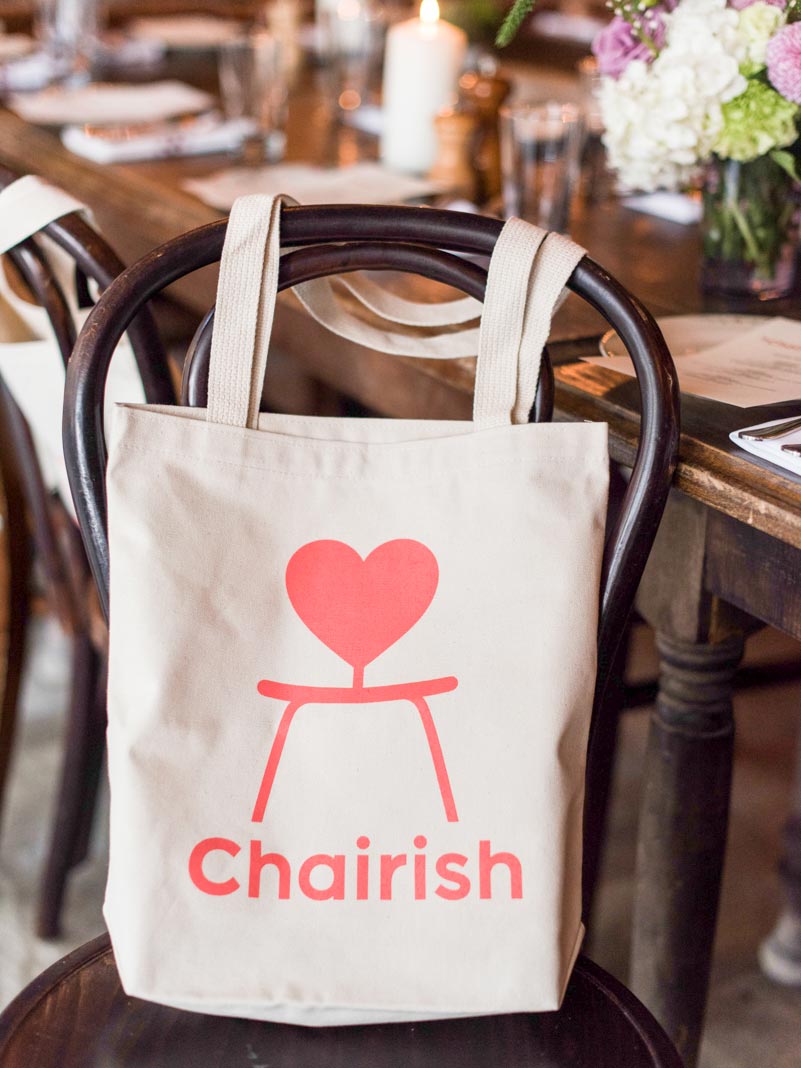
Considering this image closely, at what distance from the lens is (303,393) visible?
6.58 feet

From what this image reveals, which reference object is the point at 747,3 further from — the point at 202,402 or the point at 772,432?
the point at 202,402

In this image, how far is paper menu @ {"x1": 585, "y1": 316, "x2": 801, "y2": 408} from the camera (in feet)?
2.86

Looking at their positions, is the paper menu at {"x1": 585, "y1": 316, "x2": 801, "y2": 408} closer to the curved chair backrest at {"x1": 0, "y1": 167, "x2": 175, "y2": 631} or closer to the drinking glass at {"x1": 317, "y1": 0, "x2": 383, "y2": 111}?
the curved chair backrest at {"x1": 0, "y1": 167, "x2": 175, "y2": 631}

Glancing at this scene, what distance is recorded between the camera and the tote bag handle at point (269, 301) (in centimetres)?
69

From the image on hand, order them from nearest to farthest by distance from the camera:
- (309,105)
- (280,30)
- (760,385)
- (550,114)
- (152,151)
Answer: (760,385) → (550,114) → (152,151) → (309,105) → (280,30)

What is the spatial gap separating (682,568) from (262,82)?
114cm

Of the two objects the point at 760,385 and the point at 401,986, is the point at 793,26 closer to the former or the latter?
the point at 760,385

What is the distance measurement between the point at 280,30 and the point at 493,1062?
2.06m

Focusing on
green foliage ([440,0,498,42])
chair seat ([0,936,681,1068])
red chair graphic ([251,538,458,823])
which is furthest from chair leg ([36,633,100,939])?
green foliage ([440,0,498,42])

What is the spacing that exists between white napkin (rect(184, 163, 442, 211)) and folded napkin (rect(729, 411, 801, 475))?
0.70 meters

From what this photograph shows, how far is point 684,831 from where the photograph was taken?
3.27ft

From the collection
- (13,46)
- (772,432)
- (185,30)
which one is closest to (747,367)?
(772,432)

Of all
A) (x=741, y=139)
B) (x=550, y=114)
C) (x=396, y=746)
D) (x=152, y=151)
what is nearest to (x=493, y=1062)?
(x=396, y=746)

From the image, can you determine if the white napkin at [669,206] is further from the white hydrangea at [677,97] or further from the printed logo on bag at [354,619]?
the printed logo on bag at [354,619]
